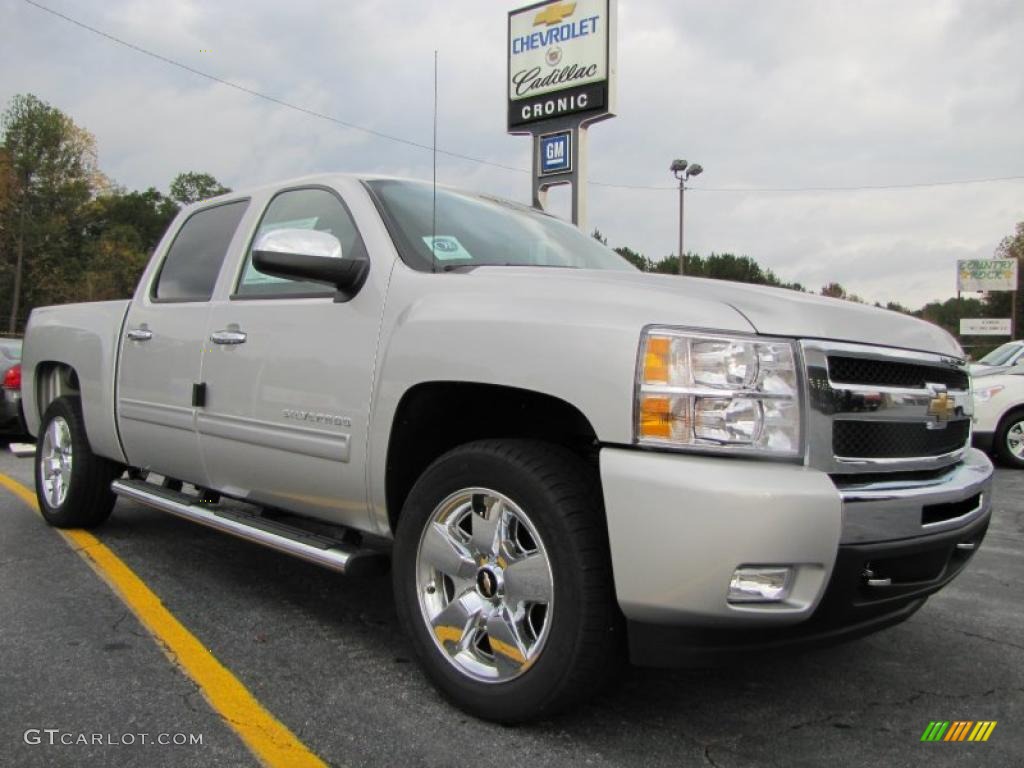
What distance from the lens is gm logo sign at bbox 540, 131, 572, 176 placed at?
1444cm

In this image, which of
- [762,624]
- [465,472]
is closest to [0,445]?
[465,472]

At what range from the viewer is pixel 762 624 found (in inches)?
83.3

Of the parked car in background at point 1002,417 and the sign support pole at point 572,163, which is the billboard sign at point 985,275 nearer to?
the sign support pole at point 572,163

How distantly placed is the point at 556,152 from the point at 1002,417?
838cm

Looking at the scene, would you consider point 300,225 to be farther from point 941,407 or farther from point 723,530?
point 941,407

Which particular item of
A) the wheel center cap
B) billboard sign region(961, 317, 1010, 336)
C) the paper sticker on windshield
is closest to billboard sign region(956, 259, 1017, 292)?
billboard sign region(961, 317, 1010, 336)

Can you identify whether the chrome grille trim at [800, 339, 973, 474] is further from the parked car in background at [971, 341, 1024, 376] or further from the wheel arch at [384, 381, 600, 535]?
the parked car in background at [971, 341, 1024, 376]

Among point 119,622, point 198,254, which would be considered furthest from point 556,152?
point 119,622

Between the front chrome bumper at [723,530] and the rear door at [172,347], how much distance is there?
7.86ft

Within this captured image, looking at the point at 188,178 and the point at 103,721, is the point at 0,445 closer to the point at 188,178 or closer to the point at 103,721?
the point at 103,721

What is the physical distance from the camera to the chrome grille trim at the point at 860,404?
2.17 metres

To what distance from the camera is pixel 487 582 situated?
101 inches

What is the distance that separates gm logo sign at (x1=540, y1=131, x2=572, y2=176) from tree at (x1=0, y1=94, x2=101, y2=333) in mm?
47945

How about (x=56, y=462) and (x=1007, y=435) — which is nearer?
(x=56, y=462)
